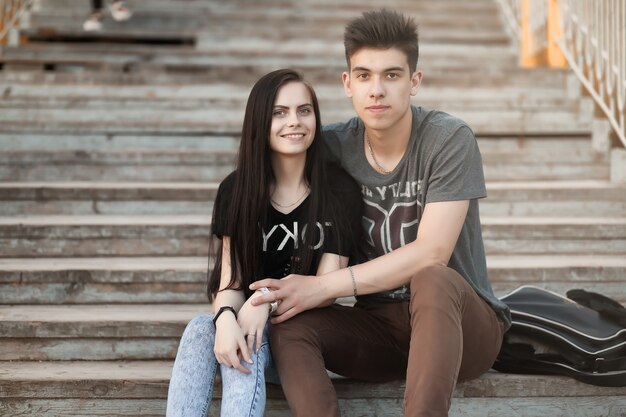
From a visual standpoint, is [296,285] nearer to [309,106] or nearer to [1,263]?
[309,106]

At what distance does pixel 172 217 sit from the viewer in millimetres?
3461

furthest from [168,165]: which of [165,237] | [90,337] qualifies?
[90,337]

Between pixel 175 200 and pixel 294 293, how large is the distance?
1.44 metres

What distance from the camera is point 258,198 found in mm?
2375

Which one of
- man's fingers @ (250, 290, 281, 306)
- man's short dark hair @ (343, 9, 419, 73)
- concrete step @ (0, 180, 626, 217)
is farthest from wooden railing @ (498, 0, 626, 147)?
man's fingers @ (250, 290, 281, 306)

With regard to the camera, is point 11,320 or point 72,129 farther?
point 72,129

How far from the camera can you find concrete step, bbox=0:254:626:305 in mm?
2986

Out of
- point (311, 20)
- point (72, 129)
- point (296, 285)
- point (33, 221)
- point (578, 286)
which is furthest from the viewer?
point (311, 20)

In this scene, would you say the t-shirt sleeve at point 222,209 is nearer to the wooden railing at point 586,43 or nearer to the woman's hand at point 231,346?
the woman's hand at point 231,346

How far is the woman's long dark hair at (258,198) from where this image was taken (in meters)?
2.36

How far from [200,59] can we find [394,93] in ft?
11.3

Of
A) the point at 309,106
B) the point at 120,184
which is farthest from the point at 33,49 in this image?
the point at 309,106

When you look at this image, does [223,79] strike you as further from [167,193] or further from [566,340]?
[566,340]

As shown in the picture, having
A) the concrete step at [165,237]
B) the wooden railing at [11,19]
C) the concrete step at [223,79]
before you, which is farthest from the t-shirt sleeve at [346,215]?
the wooden railing at [11,19]
